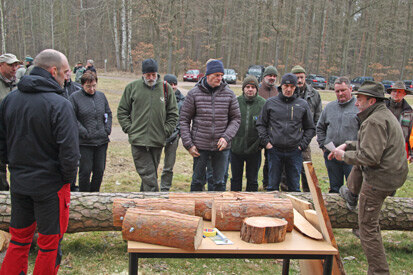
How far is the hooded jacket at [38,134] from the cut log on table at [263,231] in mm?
1463

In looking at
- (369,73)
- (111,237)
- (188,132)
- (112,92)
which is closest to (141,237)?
(111,237)

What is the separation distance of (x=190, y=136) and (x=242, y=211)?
2.09m

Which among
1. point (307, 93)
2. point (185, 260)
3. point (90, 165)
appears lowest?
Answer: point (185, 260)

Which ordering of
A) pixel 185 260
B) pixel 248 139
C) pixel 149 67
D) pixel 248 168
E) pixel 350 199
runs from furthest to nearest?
pixel 248 168 < pixel 248 139 < pixel 149 67 < pixel 350 199 < pixel 185 260

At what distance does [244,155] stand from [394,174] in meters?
2.41

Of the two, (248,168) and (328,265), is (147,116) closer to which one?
(248,168)

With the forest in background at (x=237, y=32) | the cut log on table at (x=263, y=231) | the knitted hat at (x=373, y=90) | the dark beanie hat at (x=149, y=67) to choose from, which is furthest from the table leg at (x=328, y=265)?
the forest in background at (x=237, y=32)

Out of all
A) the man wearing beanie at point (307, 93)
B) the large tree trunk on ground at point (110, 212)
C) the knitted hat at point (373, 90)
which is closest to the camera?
the knitted hat at point (373, 90)

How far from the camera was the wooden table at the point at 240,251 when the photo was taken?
2461 millimetres

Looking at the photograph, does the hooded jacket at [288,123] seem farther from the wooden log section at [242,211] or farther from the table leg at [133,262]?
the table leg at [133,262]

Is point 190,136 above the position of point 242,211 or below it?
above

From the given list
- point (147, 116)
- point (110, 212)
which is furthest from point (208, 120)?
point (110, 212)

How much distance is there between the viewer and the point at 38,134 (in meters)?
2.71

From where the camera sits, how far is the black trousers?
187 inches
